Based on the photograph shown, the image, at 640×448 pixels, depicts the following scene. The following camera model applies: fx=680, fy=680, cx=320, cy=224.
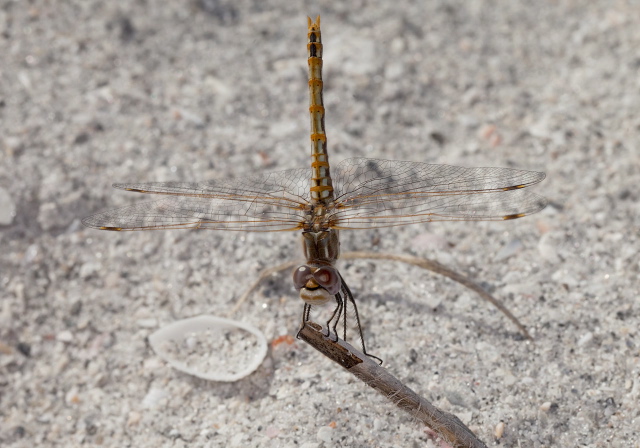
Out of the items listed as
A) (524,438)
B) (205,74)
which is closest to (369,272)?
(524,438)

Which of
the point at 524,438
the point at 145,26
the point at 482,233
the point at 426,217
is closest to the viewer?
the point at 524,438

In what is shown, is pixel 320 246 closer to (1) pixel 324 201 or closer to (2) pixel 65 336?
(1) pixel 324 201

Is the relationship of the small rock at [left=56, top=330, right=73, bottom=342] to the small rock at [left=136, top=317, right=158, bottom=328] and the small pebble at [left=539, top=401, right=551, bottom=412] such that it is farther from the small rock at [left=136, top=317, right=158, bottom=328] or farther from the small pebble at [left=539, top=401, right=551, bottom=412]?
the small pebble at [left=539, top=401, right=551, bottom=412]

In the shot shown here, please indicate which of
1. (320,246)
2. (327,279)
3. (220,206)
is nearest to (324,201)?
(320,246)

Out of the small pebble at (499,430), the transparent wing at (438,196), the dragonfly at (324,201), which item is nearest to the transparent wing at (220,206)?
the dragonfly at (324,201)

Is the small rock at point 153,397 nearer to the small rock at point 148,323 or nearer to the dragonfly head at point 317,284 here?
the small rock at point 148,323

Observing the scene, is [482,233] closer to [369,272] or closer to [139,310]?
[369,272]
